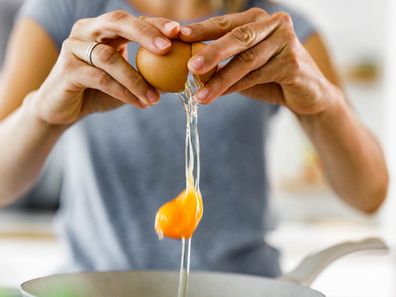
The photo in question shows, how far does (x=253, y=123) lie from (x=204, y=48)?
51 centimetres

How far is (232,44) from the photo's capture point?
710 mm

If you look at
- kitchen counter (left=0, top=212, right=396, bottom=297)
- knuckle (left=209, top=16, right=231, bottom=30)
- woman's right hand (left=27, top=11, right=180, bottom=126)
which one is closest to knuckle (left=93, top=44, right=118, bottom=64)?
woman's right hand (left=27, top=11, right=180, bottom=126)

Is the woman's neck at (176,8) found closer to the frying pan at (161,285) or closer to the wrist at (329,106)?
the wrist at (329,106)

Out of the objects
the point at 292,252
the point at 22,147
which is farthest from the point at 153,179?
the point at 292,252

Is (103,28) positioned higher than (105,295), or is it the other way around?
(103,28)

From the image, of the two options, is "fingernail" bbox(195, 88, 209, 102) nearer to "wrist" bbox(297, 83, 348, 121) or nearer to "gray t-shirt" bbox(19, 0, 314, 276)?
"wrist" bbox(297, 83, 348, 121)

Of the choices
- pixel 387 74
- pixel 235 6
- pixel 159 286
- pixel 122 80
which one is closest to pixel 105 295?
pixel 159 286

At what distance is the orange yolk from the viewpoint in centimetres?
74

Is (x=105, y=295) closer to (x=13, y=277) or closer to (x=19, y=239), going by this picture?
(x=13, y=277)

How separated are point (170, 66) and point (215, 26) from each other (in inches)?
2.8

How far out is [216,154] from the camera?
1.19 meters

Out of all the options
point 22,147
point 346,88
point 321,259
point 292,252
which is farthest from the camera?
point 346,88

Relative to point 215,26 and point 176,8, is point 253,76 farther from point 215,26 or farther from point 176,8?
point 176,8

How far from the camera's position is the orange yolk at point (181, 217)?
0.74 meters
